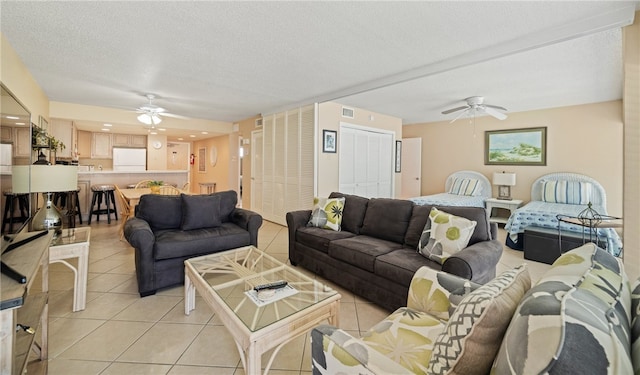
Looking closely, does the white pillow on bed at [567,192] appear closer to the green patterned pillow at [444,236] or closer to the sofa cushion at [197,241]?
the green patterned pillow at [444,236]

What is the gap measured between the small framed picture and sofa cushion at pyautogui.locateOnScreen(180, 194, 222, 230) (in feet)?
7.90

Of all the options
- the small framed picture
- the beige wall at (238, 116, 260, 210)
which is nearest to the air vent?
the small framed picture

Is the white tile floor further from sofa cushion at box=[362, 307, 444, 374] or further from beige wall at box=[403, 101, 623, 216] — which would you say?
beige wall at box=[403, 101, 623, 216]

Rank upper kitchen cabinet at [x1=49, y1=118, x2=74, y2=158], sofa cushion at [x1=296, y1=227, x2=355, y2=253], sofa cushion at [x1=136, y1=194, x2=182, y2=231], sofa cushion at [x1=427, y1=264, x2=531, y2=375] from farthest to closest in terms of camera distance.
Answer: upper kitchen cabinet at [x1=49, y1=118, x2=74, y2=158], sofa cushion at [x1=136, y1=194, x2=182, y2=231], sofa cushion at [x1=296, y1=227, x2=355, y2=253], sofa cushion at [x1=427, y1=264, x2=531, y2=375]

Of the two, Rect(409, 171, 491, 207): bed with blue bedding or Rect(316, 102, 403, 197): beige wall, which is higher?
Rect(316, 102, 403, 197): beige wall

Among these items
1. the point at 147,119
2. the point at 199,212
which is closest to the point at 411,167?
the point at 199,212

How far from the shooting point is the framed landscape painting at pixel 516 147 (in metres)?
5.41

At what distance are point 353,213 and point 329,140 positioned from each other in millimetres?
2243

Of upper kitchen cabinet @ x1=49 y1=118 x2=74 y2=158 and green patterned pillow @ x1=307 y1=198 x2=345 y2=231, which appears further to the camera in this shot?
upper kitchen cabinet @ x1=49 y1=118 x2=74 y2=158

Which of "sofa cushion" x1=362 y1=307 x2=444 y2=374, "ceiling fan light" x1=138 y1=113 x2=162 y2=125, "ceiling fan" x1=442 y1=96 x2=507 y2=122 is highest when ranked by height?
"ceiling fan" x1=442 y1=96 x2=507 y2=122

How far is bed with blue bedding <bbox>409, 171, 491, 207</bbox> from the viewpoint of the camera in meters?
5.45

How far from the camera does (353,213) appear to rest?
10.6ft

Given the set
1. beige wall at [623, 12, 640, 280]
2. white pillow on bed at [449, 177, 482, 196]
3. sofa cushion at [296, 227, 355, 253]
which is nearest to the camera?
beige wall at [623, 12, 640, 280]

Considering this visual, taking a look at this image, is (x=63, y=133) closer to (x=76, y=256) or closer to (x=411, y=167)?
(x=76, y=256)
